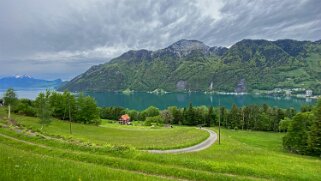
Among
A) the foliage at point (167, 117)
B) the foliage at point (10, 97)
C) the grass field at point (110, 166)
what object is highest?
the foliage at point (10, 97)

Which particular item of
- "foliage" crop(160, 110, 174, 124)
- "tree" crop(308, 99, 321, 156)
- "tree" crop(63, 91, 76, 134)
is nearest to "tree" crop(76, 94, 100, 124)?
"tree" crop(63, 91, 76, 134)

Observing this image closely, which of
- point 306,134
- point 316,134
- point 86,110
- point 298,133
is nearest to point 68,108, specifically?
point 86,110

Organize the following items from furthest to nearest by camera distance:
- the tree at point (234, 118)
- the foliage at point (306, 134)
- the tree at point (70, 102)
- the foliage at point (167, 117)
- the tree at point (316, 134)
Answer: the foliage at point (167, 117) < the tree at point (234, 118) < the tree at point (70, 102) < the foliage at point (306, 134) < the tree at point (316, 134)

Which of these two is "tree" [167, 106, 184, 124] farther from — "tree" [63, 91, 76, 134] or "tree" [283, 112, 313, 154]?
"tree" [283, 112, 313, 154]

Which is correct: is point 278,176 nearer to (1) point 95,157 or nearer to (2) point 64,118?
(1) point 95,157

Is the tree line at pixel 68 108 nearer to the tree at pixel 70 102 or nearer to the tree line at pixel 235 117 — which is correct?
the tree at pixel 70 102

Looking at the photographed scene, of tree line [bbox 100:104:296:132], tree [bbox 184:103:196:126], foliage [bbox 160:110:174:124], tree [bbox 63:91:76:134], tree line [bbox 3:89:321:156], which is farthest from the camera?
foliage [bbox 160:110:174:124]

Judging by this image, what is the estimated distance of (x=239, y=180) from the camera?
25812mm

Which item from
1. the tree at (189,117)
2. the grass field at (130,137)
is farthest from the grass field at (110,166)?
the tree at (189,117)

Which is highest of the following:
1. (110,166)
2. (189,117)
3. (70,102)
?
(70,102)

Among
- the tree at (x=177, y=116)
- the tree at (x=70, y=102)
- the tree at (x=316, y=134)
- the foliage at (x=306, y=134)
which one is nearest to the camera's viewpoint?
the tree at (x=316, y=134)

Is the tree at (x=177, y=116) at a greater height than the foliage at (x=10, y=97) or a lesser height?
lesser

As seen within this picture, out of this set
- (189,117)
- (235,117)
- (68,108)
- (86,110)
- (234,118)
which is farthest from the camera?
(189,117)

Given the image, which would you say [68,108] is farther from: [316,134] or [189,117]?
[316,134]
